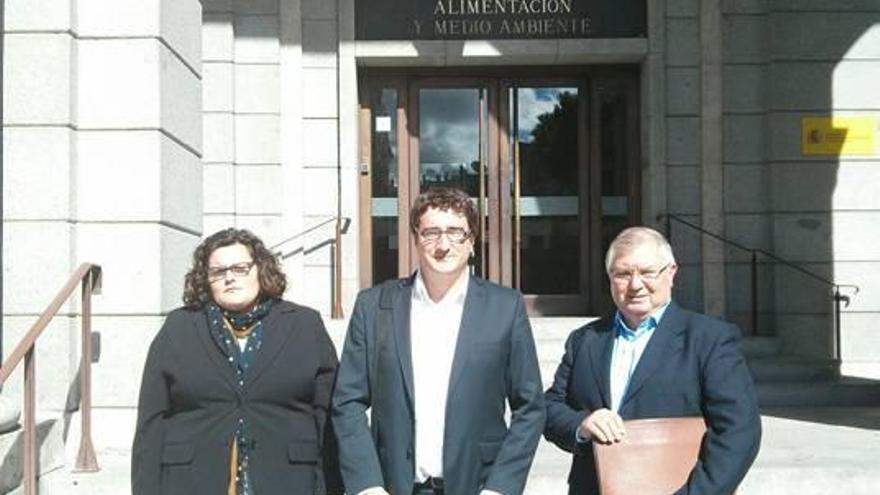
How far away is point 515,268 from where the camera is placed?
33.8 feet

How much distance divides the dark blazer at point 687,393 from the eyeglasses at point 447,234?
529 millimetres

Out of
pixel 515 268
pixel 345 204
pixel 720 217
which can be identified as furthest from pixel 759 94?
pixel 345 204

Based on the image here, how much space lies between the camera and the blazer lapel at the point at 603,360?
10.5 ft

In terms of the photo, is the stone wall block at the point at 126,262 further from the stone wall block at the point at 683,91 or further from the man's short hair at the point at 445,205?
the stone wall block at the point at 683,91

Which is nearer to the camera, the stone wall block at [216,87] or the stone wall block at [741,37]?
the stone wall block at [216,87]

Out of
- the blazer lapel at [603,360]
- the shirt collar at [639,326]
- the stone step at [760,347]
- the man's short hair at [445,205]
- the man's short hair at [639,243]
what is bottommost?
the stone step at [760,347]

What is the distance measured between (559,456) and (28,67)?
155 inches

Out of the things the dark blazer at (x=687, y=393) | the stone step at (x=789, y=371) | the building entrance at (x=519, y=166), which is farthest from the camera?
the building entrance at (x=519, y=166)

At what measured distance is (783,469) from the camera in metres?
5.68

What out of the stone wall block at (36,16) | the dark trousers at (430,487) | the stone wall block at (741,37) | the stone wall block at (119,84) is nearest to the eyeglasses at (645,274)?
the dark trousers at (430,487)

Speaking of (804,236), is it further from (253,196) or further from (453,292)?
(453,292)

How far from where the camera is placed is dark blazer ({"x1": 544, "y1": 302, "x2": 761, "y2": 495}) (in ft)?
9.86

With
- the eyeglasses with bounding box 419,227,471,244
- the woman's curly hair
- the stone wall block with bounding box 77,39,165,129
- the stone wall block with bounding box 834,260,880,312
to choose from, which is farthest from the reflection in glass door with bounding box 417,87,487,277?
the eyeglasses with bounding box 419,227,471,244

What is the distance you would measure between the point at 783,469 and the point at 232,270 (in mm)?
3626
